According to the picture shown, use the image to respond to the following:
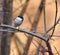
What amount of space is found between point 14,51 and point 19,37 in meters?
0.17

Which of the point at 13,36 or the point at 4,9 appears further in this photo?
the point at 13,36

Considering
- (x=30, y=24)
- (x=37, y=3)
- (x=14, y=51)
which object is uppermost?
(x=37, y=3)

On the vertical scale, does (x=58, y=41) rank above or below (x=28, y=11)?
below

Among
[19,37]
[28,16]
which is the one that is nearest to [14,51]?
[19,37]

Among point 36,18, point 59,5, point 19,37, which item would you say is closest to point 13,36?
point 19,37

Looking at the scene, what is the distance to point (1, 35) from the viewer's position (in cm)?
363

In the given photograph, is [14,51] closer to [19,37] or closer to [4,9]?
[19,37]

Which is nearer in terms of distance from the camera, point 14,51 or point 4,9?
point 4,9

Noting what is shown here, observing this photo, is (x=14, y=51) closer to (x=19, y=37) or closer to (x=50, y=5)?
(x=19, y=37)

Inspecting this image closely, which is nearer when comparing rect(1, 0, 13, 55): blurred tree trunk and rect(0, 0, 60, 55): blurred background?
rect(1, 0, 13, 55): blurred tree trunk

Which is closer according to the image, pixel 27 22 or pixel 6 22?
pixel 6 22

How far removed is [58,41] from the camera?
387 cm

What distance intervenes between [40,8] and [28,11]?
0.14 m

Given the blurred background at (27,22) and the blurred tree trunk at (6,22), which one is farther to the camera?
the blurred background at (27,22)
